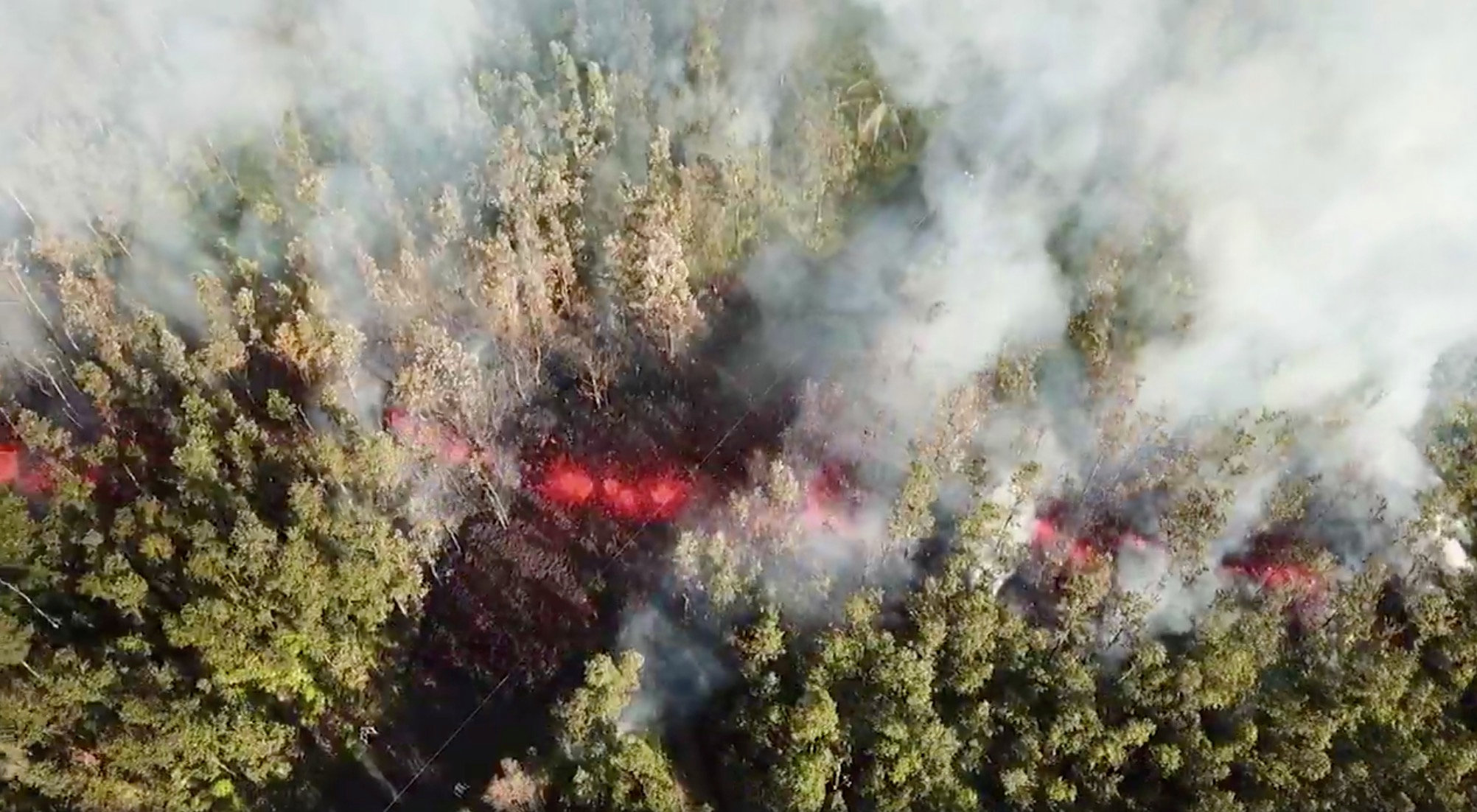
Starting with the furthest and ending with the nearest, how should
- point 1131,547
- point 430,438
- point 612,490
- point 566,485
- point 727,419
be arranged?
point 727,419 → point 566,485 → point 612,490 → point 430,438 → point 1131,547

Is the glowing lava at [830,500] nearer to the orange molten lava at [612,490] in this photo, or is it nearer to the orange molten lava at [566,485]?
the orange molten lava at [612,490]

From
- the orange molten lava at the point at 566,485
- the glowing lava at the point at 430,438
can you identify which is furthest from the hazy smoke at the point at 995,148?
the orange molten lava at the point at 566,485

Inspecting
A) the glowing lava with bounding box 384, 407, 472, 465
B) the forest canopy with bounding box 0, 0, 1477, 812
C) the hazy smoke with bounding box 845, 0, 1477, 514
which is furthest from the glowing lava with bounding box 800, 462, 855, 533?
the glowing lava with bounding box 384, 407, 472, 465

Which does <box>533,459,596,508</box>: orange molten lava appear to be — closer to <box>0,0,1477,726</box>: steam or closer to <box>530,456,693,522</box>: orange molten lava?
<box>530,456,693,522</box>: orange molten lava

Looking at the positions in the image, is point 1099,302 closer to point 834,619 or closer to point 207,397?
point 834,619

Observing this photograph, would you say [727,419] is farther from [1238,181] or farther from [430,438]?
[1238,181]

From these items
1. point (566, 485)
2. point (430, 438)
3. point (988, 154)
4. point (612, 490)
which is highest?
point (988, 154)

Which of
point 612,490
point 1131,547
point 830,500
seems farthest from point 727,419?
point 1131,547

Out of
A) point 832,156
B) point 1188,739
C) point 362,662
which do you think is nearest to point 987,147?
point 832,156
